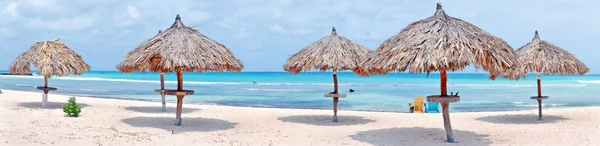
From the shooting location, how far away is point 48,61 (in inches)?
520

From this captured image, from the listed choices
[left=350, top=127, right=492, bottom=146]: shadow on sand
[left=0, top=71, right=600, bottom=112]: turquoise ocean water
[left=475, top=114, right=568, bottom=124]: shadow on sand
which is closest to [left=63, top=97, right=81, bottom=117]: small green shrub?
[left=350, top=127, right=492, bottom=146]: shadow on sand

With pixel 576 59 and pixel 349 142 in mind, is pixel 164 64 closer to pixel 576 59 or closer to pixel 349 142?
pixel 349 142

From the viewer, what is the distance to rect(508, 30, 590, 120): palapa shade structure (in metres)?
11.5

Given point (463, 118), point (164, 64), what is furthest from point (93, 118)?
point (463, 118)

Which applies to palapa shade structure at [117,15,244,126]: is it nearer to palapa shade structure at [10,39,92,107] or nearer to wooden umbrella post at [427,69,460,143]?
palapa shade structure at [10,39,92,107]

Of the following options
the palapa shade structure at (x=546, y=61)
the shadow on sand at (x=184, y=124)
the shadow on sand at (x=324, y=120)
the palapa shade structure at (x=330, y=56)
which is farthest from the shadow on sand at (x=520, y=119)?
the shadow on sand at (x=184, y=124)

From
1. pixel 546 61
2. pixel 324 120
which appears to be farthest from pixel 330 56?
pixel 546 61

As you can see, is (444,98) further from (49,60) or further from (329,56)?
(49,60)

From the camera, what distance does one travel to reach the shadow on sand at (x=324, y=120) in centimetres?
1202

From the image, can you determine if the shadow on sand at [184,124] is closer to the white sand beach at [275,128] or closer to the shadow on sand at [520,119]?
the white sand beach at [275,128]

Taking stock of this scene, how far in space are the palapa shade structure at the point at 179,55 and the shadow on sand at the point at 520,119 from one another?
6.01 m

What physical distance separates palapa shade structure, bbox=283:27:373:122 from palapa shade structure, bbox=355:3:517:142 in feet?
8.31

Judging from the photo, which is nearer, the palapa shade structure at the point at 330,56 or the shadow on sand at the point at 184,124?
the shadow on sand at the point at 184,124

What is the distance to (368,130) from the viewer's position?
10773 mm
